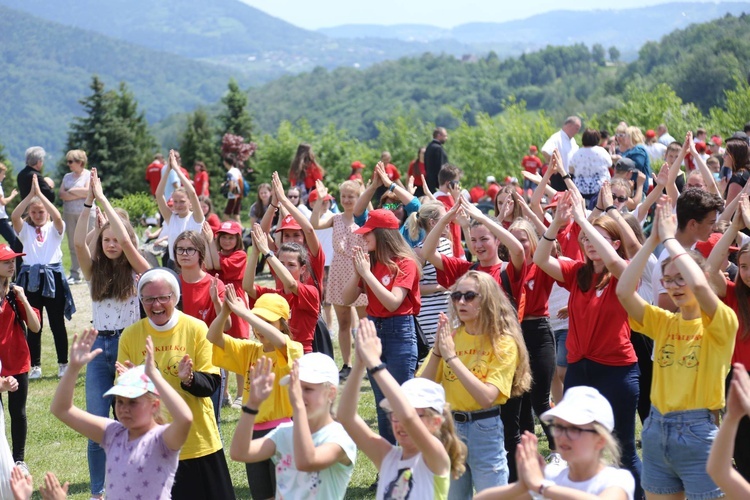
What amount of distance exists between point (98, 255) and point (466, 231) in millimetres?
3607

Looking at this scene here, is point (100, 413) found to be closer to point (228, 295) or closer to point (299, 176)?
point (228, 295)

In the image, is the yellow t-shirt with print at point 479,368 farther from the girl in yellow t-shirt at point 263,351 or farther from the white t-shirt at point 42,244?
the white t-shirt at point 42,244

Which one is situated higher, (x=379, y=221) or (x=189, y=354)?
(x=379, y=221)

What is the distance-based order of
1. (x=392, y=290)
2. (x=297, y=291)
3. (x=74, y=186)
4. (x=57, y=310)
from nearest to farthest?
1. (x=392, y=290)
2. (x=297, y=291)
3. (x=57, y=310)
4. (x=74, y=186)

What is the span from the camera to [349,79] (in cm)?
15062

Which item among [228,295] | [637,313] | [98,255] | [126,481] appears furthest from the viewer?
[98,255]

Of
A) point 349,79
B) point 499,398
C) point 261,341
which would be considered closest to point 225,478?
point 261,341

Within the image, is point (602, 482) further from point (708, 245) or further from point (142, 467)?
point (708, 245)

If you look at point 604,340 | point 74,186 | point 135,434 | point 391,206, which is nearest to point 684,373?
point 604,340

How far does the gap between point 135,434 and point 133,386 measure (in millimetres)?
271

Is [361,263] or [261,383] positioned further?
[361,263]

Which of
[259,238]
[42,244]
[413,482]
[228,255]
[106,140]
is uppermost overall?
[259,238]

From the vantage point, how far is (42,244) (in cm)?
1090

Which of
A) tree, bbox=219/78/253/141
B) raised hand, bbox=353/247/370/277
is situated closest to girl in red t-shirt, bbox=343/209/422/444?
raised hand, bbox=353/247/370/277
